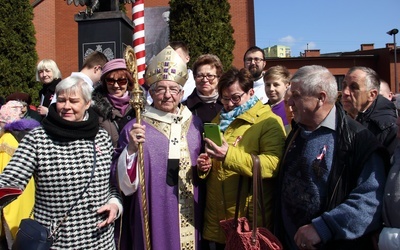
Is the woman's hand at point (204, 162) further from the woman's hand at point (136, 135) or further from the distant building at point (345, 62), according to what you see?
the distant building at point (345, 62)

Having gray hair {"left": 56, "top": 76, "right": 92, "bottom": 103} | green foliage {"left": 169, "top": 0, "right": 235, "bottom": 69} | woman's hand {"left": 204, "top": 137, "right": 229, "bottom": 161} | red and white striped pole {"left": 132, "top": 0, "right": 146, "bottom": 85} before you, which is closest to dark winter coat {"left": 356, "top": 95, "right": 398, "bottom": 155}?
woman's hand {"left": 204, "top": 137, "right": 229, "bottom": 161}

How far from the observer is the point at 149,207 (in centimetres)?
337

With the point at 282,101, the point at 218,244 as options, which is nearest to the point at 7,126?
the point at 218,244

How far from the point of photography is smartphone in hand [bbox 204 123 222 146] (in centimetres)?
292

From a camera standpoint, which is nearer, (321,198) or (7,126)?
(321,198)

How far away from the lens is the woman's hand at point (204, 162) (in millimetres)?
3250

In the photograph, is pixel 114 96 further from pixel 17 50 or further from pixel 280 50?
pixel 280 50

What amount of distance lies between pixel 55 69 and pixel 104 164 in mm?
3665

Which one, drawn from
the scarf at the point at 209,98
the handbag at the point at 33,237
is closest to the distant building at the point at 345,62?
the scarf at the point at 209,98

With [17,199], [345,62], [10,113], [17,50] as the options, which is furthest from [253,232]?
[345,62]

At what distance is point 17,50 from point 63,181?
1053 centimetres

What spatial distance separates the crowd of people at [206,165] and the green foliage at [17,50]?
888cm

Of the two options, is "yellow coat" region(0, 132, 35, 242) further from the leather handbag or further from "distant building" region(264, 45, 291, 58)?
"distant building" region(264, 45, 291, 58)

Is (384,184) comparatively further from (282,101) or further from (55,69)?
(55,69)
